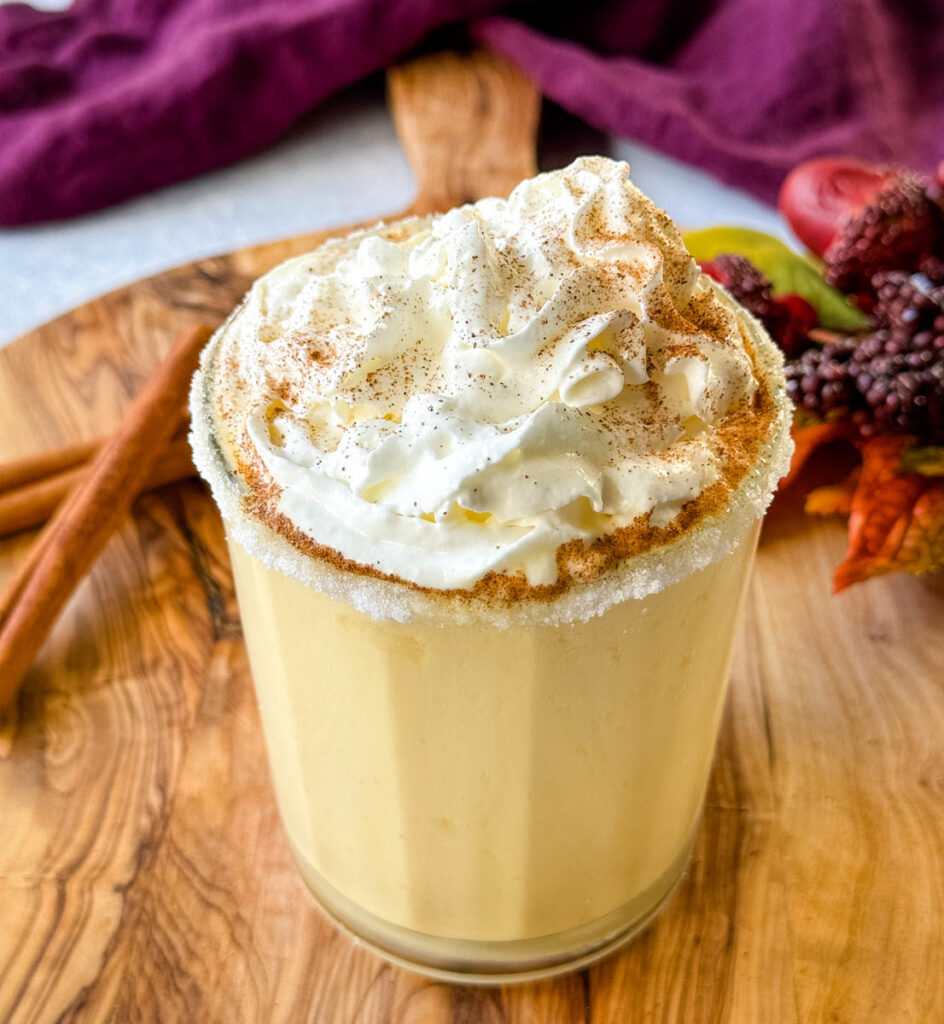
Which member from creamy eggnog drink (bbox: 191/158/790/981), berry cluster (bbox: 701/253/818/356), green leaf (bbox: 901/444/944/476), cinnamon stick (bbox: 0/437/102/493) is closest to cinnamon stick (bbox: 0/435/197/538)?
cinnamon stick (bbox: 0/437/102/493)

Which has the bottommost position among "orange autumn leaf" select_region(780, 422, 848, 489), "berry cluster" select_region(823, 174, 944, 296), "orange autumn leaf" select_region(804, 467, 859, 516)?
"orange autumn leaf" select_region(804, 467, 859, 516)

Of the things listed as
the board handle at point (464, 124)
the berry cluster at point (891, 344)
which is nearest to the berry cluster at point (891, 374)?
the berry cluster at point (891, 344)

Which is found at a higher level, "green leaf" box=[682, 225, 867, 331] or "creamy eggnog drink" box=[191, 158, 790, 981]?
"creamy eggnog drink" box=[191, 158, 790, 981]

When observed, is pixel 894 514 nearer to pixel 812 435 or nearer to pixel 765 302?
pixel 812 435

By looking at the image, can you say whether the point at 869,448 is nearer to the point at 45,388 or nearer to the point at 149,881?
the point at 149,881

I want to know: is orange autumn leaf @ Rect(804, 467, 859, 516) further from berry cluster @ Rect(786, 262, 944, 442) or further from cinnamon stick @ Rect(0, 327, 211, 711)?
cinnamon stick @ Rect(0, 327, 211, 711)

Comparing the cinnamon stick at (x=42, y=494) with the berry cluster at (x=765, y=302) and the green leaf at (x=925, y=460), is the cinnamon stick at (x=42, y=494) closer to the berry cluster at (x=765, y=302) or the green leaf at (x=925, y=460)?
the berry cluster at (x=765, y=302)
